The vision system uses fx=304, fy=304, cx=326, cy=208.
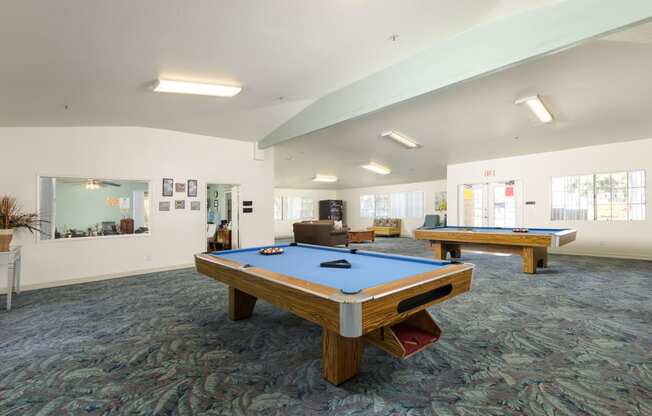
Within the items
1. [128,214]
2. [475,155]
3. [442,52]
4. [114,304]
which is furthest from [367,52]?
[475,155]

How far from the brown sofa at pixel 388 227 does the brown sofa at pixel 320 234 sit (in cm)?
362

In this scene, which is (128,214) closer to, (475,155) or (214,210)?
(214,210)

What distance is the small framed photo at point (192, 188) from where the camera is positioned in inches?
247

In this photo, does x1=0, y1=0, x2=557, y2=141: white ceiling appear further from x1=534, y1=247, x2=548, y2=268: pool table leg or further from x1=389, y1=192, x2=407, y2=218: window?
x1=389, y1=192, x2=407, y2=218: window

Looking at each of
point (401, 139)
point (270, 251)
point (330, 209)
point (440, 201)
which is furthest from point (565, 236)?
point (330, 209)

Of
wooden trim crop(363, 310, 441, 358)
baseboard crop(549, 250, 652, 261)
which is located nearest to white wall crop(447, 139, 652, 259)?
baseboard crop(549, 250, 652, 261)

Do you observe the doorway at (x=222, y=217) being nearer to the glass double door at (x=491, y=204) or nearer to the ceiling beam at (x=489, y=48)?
the ceiling beam at (x=489, y=48)

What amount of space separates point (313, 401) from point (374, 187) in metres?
12.6

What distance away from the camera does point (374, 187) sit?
1406 centimetres

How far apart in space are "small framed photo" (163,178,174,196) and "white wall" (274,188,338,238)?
7302 mm

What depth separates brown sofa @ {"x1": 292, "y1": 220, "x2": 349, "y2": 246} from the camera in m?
8.61

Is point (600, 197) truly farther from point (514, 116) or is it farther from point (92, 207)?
point (92, 207)

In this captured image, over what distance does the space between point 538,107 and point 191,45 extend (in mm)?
5394

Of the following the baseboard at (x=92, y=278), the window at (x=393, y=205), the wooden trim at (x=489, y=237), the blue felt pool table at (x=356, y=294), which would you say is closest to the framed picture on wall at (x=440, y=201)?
the window at (x=393, y=205)
